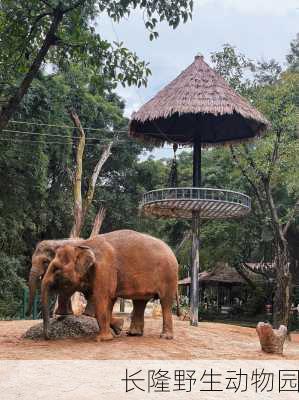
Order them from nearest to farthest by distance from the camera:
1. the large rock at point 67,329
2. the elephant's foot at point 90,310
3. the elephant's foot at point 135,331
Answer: the large rock at point 67,329, the elephant's foot at point 135,331, the elephant's foot at point 90,310

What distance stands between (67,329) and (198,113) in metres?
6.85

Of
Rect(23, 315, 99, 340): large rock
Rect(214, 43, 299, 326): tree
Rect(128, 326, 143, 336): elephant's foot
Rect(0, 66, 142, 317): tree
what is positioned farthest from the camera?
Rect(0, 66, 142, 317): tree

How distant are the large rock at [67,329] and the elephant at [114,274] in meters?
0.25

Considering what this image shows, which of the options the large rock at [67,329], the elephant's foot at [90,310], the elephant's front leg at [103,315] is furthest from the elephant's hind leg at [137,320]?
the elephant's foot at [90,310]

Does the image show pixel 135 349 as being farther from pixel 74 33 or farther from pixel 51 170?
pixel 51 170

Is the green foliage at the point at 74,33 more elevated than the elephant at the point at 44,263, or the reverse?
the green foliage at the point at 74,33

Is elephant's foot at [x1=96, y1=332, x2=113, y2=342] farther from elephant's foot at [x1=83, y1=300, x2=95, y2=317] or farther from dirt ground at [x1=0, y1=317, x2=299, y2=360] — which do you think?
elephant's foot at [x1=83, y1=300, x2=95, y2=317]

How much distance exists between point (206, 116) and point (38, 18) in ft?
26.8

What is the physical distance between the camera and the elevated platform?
44.6ft

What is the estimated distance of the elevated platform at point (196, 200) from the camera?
13.6 metres

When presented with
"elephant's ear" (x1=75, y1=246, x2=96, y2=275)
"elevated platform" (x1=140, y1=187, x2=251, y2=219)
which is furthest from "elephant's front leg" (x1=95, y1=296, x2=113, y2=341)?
"elevated platform" (x1=140, y1=187, x2=251, y2=219)

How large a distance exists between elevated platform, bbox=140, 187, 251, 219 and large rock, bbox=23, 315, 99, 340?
190 inches

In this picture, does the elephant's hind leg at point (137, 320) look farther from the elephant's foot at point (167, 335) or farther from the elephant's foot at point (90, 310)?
the elephant's foot at point (90, 310)

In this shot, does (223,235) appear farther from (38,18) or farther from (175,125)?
(38,18)
